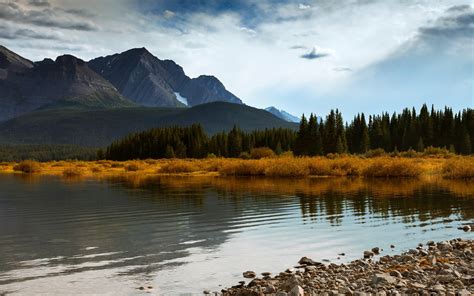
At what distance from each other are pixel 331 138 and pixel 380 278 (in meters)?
93.4

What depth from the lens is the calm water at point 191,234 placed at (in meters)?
11.9

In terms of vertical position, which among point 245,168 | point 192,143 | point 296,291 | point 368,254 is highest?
point 192,143

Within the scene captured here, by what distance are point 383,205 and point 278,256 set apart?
13.4 m

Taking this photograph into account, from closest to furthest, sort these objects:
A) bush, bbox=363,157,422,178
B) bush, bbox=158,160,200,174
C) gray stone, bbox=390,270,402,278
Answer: gray stone, bbox=390,270,402,278, bush, bbox=363,157,422,178, bush, bbox=158,160,200,174

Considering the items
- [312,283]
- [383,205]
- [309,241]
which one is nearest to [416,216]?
[383,205]

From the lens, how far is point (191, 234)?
1781 centimetres

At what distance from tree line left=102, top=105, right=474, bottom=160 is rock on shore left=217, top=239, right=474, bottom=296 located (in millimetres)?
87735

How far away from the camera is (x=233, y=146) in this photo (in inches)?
4948

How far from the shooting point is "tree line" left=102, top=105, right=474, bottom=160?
335 feet

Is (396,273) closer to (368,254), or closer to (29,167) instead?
(368,254)

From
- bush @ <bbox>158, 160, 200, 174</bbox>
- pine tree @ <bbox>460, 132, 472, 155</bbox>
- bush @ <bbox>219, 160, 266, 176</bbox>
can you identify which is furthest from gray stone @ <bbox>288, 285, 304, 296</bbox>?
pine tree @ <bbox>460, 132, 472, 155</bbox>

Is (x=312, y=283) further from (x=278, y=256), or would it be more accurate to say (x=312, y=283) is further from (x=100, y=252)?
(x=100, y=252)

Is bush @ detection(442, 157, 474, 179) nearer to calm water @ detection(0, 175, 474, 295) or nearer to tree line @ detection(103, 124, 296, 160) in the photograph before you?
calm water @ detection(0, 175, 474, 295)

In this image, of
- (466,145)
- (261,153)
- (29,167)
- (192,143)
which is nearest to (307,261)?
(29,167)
